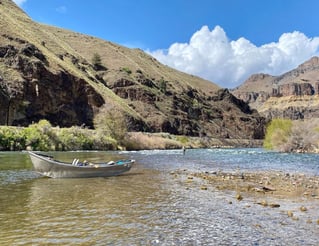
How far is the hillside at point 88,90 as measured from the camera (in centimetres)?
9544

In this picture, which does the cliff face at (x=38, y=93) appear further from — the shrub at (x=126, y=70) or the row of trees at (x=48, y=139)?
the shrub at (x=126, y=70)

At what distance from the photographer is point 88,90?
11431 centimetres

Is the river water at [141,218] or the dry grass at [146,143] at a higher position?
the dry grass at [146,143]

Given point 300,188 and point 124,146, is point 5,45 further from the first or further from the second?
point 300,188

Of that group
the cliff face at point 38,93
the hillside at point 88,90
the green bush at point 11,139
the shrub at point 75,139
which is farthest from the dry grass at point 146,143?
the green bush at point 11,139

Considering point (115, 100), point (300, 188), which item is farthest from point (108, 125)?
point (300, 188)

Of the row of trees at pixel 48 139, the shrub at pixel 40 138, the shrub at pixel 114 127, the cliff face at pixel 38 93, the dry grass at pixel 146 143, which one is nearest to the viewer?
the row of trees at pixel 48 139

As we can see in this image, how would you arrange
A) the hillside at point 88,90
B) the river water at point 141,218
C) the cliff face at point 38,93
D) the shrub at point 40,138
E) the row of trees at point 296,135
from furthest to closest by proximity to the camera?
the hillside at point 88,90 < the cliff face at point 38,93 < the row of trees at point 296,135 < the shrub at point 40,138 < the river water at point 141,218

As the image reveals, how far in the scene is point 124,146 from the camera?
279 feet

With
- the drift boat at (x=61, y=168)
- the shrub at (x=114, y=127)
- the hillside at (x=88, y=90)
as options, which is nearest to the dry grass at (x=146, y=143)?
the shrub at (x=114, y=127)

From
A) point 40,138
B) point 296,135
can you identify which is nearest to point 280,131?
point 296,135

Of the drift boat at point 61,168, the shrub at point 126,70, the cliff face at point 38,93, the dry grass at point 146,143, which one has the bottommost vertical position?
the drift boat at point 61,168

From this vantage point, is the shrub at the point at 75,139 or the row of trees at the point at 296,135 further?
the row of trees at the point at 296,135

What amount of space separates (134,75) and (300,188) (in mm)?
149024
